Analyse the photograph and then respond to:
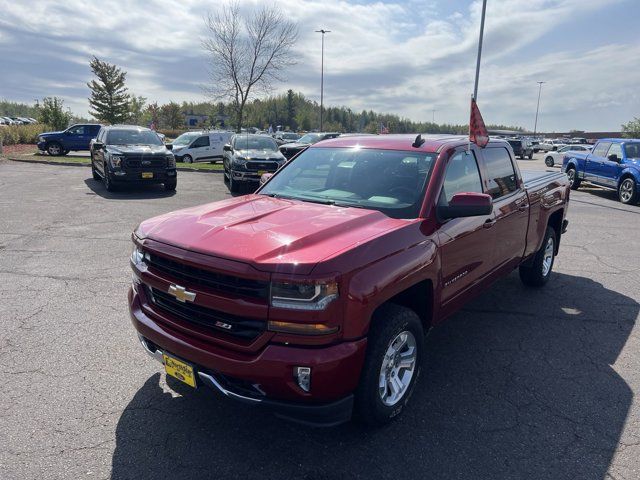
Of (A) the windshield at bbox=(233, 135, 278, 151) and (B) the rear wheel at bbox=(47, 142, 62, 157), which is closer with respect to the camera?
(A) the windshield at bbox=(233, 135, 278, 151)

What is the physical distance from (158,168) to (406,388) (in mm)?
11810

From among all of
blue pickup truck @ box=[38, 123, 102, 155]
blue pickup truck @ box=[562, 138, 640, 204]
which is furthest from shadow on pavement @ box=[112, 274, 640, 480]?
blue pickup truck @ box=[38, 123, 102, 155]

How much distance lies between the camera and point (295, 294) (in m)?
2.40

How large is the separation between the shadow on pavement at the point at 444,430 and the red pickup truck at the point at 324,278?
0.30 metres

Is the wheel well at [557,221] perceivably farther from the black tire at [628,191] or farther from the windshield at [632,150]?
the windshield at [632,150]

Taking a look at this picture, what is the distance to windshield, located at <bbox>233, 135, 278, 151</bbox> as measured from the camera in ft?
49.0

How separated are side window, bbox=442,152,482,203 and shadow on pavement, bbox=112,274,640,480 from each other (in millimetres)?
1479

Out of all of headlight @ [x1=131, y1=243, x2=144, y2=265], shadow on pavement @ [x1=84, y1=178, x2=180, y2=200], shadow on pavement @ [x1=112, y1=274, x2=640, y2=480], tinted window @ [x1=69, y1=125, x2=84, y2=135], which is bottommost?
shadow on pavement @ [x1=112, y1=274, x2=640, y2=480]

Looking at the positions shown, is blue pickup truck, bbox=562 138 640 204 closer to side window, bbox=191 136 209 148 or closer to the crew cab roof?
the crew cab roof

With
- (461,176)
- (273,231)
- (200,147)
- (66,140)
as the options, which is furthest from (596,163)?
(66,140)

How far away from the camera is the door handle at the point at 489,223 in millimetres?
4039

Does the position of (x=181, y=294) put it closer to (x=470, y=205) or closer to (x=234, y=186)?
(x=470, y=205)

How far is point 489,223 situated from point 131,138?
12671mm

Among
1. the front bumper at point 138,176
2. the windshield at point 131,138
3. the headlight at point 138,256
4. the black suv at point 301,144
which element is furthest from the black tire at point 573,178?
the headlight at point 138,256
